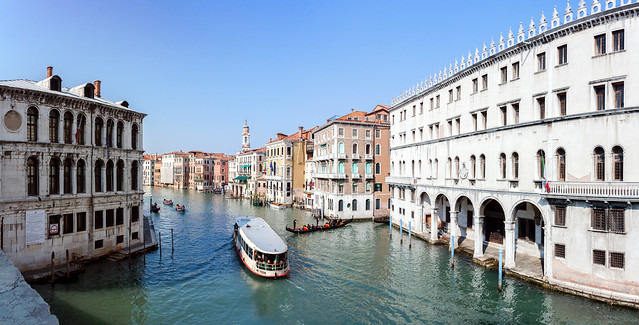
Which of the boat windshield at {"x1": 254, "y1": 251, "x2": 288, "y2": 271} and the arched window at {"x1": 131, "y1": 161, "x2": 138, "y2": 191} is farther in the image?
the arched window at {"x1": 131, "y1": 161, "x2": 138, "y2": 191}

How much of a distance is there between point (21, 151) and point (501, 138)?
27.3 metres

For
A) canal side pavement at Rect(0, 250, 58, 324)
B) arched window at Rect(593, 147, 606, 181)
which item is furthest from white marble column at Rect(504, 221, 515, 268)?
canal side pavement at Rect(0, 250, 58, 324)

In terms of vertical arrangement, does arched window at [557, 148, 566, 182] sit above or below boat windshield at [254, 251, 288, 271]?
above

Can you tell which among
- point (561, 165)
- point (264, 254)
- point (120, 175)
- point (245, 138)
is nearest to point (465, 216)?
point (561, 165)

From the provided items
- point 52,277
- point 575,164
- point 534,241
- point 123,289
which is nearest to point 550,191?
point 575,164

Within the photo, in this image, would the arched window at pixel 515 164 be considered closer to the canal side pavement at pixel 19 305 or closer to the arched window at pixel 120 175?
the canal side pavement at pixel 19 305

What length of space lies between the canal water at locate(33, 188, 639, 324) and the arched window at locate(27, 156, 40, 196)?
17.4ft

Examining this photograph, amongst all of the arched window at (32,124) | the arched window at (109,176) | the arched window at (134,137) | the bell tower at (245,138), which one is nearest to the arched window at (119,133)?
the arched window at (134,137)

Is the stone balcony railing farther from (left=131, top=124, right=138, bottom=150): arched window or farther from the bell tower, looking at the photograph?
the bell tower

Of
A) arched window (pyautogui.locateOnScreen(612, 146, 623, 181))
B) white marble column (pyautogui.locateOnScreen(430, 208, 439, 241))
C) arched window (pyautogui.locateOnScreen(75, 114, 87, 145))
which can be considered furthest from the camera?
white marble column (pyautogui.locateOnScreen(430, 208, 439, 241))

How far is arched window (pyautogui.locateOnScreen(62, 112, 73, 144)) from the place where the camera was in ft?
70.9

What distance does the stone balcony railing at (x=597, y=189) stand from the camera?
15953mm

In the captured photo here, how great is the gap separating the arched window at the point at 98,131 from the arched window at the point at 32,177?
3.69 meters

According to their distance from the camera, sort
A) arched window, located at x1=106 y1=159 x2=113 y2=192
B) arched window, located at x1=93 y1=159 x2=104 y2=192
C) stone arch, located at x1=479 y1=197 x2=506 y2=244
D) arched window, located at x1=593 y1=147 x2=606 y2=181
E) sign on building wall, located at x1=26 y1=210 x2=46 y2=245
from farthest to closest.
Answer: stone arch, located at x1=479 y1=197 x2=506 y2=244, arched window, located at x1=106 y1=159 x2=113 y2=192, arched window, located at x1=93 y1=159 x2=104 y2=192, sign on building wall, located at x1=26 y1=210 x2=46 y2=245, arched window, located at x1=593 y1=147 x2=606 y2=181
